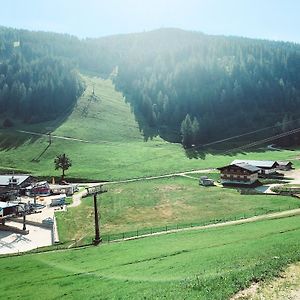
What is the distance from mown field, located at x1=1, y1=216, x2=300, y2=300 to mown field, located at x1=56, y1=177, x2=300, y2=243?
12983 mm

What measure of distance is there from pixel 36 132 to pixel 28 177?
62.3m

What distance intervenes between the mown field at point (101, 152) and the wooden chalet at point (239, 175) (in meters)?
19.5

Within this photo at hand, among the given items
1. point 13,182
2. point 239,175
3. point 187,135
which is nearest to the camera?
point 239,175

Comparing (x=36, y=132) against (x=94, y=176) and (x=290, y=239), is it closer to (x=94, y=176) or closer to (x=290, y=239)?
(x=94, y=176)

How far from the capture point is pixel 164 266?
32.2 meters

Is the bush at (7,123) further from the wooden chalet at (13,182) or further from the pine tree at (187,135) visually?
the wooden chalet at (13,182)

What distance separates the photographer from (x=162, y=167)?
383 ft

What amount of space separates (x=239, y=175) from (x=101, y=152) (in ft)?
188

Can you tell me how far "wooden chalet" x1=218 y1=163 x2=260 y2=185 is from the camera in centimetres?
9238

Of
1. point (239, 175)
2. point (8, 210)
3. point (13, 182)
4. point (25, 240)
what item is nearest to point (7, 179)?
point (13, 182)

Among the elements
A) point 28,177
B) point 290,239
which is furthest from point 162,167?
point 290,239

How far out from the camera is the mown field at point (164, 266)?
25.3m

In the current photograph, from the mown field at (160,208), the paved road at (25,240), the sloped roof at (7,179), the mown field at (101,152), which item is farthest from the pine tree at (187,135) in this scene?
the paved road at (25,240)

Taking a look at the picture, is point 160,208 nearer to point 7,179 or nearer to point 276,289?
point 7,179
